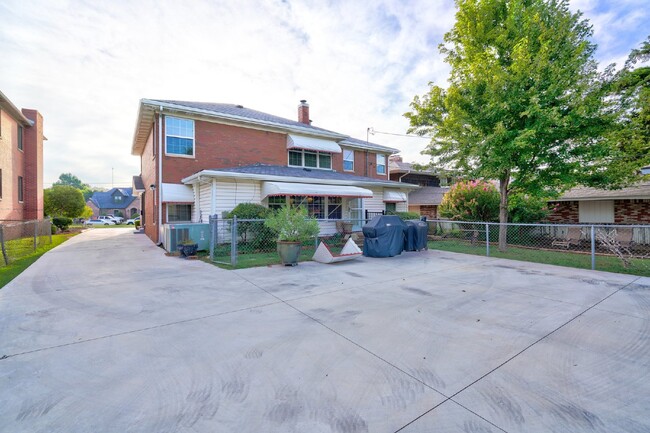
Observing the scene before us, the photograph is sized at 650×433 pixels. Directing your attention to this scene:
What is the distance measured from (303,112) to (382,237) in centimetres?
1365

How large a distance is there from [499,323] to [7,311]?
763 cm

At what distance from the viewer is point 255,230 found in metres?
11.7

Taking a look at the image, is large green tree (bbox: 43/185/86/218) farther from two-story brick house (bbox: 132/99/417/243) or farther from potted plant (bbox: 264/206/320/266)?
potted plant (bbox: 264/206/320/266)

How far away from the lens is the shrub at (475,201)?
14.9 metres

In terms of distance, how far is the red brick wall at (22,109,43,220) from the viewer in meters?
18.1

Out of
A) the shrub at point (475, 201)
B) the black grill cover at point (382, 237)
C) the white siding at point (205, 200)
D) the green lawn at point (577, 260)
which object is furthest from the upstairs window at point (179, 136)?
the shrub at point (475, 201)

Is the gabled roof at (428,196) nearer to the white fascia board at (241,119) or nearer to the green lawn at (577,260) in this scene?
the white fascia board at (241,119)

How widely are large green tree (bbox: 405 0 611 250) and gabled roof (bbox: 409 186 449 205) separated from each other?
45.1 ft

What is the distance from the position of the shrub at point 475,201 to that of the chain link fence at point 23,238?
60.5 feet

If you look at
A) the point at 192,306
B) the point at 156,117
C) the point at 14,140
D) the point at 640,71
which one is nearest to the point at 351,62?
the point at 156,117

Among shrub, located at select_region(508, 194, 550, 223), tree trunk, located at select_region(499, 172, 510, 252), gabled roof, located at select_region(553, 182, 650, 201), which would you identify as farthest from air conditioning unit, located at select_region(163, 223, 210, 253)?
gabled roof, located at select_region(553, 182, 650, 201)

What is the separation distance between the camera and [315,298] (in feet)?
17.3

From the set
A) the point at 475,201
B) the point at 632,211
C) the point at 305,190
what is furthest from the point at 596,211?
the point at 305,190

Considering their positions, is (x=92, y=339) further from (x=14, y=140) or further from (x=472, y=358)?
(x=14, y=140)
